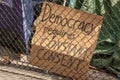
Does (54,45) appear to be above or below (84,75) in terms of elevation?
above

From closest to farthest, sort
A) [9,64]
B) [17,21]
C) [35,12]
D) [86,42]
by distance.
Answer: [86,42], [9,64], [17,21], [35,12]

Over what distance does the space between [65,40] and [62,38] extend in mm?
55

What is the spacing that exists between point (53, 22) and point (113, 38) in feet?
4.42

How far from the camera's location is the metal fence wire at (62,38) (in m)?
5.15

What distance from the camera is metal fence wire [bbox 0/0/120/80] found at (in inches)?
203

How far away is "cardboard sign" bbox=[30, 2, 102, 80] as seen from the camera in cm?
511

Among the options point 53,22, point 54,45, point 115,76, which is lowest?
point 115,76

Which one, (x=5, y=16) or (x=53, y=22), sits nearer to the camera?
(x=53, y=22)

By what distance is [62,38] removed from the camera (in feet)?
17.2

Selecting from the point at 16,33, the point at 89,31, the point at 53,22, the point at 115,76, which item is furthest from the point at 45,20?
the point at 115,76

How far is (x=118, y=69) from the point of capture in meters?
5.97

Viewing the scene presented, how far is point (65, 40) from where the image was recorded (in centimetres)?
523

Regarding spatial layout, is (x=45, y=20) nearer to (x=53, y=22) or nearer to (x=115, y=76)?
(x=53, y=22)

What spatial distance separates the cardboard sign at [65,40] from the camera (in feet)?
16.8
